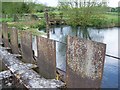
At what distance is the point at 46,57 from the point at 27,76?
55 centimetres

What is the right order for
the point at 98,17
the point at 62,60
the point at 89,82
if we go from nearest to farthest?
the point at 89,82
the point at 62,60
the point at 98,17

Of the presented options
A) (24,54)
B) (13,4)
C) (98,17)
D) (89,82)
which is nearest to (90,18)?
(98,17)

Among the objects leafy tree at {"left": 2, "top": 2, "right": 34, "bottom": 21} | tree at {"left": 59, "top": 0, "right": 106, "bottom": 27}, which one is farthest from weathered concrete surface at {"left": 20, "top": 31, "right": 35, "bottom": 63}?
leafy tree at {"left": 2, "top": 2, "right": 34, "bottom": 21}

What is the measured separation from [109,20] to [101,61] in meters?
21.4

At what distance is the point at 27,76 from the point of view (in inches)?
139

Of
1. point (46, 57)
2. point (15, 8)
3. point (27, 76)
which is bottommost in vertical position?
point (27, 76)

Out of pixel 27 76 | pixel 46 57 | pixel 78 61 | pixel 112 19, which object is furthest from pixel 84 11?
pixel 78 61

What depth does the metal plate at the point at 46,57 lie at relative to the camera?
3.30m

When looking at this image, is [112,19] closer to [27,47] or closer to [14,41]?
[14,41]

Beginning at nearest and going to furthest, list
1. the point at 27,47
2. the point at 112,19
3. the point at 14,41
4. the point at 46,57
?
the point at 46,57 < the point at 27,47 < the point at 14,41 < the point at 112,19

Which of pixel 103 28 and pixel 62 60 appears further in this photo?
pixel 103 28

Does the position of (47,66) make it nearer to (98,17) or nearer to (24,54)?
(24,54)

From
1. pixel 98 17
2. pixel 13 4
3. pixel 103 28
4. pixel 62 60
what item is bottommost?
pixel 62 60

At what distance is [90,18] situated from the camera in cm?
2025
